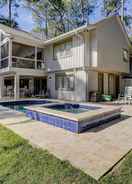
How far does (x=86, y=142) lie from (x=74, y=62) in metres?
10.3

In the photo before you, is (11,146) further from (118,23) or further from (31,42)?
(118,23)

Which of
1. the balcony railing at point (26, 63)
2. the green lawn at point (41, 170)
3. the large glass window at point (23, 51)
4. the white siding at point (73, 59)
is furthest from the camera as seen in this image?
the large glass window at point (23, 51)

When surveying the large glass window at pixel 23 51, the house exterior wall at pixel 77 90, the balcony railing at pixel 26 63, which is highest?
the large glass window at pixel 23 51

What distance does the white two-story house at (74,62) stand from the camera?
13852mm

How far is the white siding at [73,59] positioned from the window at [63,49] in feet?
1.22

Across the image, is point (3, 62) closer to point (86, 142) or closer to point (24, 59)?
point (24, 59)

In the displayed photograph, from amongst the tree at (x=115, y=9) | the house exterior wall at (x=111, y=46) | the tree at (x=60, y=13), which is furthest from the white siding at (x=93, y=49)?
the tree at (x=115, y=9)

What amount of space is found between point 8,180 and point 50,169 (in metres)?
0.75

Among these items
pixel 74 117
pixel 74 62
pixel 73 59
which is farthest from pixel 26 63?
pixel 74 117

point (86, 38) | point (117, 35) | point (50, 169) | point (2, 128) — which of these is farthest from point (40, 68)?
point (50, 169)

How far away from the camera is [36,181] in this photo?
285 cm

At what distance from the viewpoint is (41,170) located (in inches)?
124

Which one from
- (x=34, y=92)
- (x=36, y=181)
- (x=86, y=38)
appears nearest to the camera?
(x=36, y=181)

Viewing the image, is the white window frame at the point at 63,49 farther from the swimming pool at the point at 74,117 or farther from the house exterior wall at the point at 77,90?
the swimming pool at the point at 74,117
